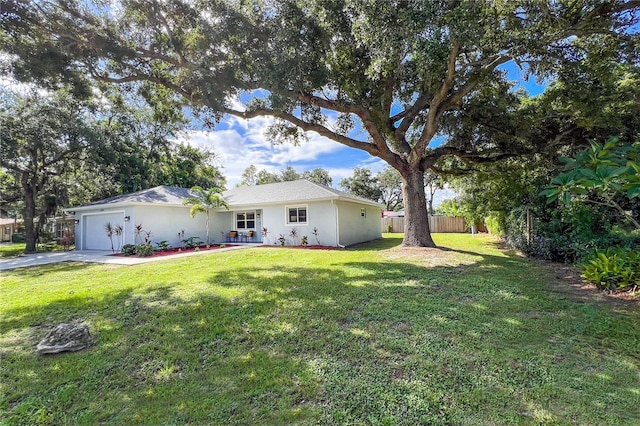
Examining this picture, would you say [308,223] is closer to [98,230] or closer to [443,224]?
[98,230]

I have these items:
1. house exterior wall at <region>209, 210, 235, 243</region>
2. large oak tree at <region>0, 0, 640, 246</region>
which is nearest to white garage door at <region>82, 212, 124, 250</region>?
house exterior wall at <region>209, 210, 235, 243</region>

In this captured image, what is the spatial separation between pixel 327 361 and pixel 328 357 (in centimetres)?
9

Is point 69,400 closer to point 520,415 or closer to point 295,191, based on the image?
point 520,415

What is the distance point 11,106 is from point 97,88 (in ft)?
28.4

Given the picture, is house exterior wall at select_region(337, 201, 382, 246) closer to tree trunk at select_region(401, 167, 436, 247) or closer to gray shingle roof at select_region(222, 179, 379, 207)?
gray shingle roof at select_region(222, 179, 379, 207)

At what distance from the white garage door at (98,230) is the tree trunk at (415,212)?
13681 mm

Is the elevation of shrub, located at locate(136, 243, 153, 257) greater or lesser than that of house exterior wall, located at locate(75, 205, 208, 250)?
lesser

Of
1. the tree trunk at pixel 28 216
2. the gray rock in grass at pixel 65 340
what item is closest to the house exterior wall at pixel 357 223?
the gray rock in grass at pixel 65 340

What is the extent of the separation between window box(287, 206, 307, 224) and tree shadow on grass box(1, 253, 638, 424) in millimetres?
9900

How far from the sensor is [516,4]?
21.4ft

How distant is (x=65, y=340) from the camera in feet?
13.2

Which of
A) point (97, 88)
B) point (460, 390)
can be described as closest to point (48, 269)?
point (97, 88)

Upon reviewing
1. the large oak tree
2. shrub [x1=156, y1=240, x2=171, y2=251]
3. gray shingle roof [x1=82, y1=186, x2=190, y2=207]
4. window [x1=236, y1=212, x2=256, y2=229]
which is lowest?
shrub [x1=156, y1=240, x2=171, y2=251]

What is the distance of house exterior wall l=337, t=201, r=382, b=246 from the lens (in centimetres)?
1552
